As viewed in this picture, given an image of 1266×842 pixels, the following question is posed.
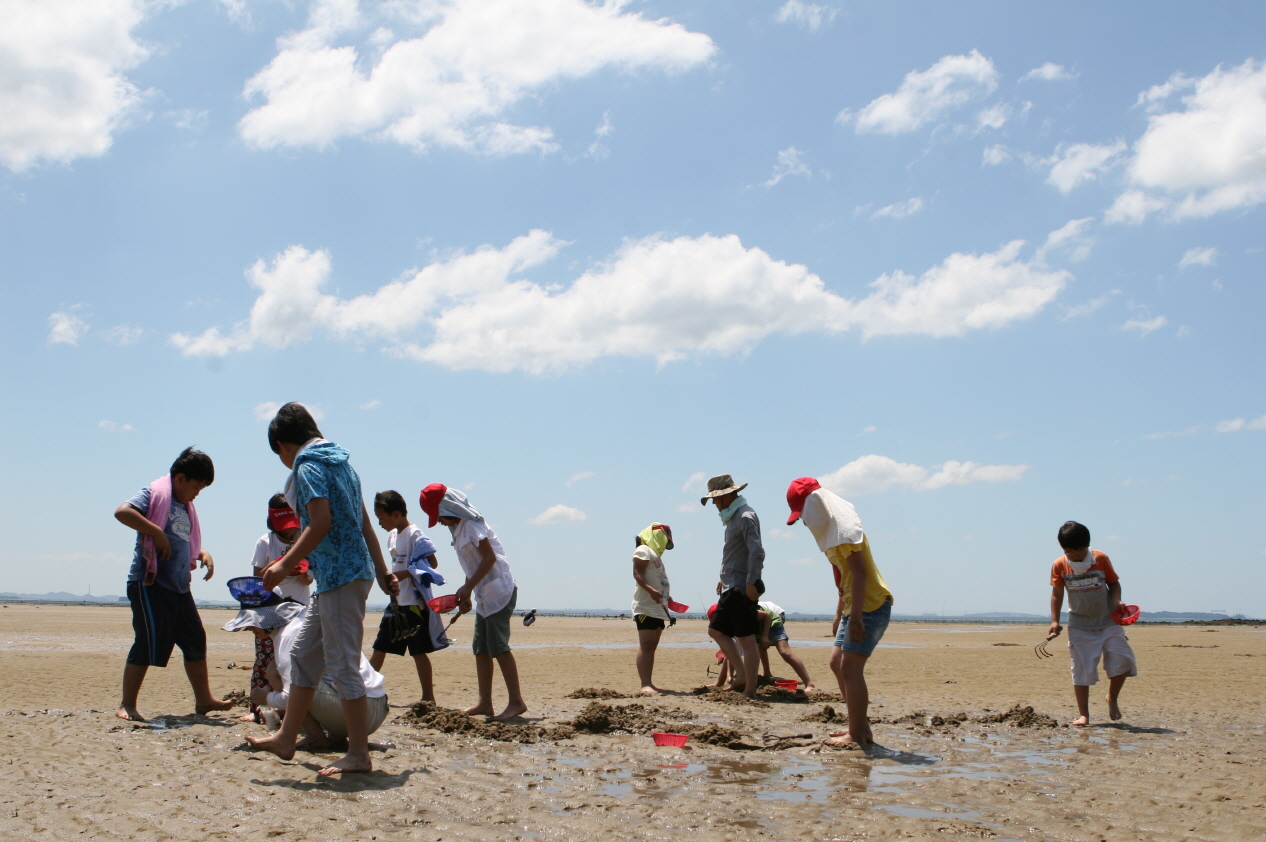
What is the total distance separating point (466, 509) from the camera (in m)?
6.22

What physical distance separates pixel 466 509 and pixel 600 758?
213 centimetres

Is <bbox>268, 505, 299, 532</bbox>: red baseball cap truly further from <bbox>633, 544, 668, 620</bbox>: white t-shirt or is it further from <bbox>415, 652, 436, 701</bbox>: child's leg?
<bbox>633, 544, 668, 620</bbox>: white t-shirt

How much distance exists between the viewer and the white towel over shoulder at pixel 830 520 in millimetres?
5195

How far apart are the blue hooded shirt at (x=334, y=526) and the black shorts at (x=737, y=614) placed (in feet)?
13.3

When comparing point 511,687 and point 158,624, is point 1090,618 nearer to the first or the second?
point 511,687

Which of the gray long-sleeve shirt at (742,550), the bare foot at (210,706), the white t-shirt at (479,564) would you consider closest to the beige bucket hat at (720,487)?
the gray long-sleeve shirt at (742,550)

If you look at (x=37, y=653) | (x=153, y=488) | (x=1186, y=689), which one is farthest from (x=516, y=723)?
(x=37, y=653)

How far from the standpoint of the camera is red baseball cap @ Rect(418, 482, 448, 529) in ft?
20.5

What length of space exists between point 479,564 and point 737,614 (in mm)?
2528

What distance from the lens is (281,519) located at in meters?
5.54

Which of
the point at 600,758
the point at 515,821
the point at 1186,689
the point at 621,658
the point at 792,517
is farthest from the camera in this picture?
the point at 621,658

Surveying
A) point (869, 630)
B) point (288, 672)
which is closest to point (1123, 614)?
point (869, 630)

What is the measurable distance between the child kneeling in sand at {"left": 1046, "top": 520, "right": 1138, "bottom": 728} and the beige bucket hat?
2.74 meters

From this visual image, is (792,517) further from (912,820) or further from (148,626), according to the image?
(148,626)
